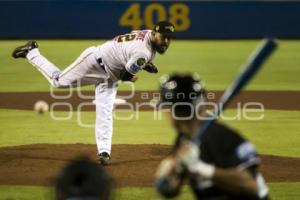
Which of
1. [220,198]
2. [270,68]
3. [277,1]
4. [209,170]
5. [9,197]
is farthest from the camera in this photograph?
[277,1]

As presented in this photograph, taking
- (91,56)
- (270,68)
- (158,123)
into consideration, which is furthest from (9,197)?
(270,68)

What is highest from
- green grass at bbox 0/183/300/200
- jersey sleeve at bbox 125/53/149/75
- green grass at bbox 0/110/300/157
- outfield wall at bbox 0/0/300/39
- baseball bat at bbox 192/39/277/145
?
outfield wall at bbox 0/0/300/39

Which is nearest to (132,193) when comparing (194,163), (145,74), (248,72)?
(248,72)

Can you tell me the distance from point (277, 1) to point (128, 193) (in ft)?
65.2

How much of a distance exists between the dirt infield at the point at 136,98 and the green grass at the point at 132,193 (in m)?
6.30

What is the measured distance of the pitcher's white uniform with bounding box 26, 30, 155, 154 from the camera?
9.88 metres

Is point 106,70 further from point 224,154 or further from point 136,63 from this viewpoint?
point 224,154

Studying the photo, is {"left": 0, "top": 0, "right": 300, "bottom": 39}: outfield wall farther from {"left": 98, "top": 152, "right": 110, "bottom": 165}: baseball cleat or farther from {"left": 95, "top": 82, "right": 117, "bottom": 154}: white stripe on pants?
{"left": 98, "top": 152, "right": 110, "bottom": 165}: baseball cleat

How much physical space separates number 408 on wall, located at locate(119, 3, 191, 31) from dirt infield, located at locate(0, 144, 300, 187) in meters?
16.0

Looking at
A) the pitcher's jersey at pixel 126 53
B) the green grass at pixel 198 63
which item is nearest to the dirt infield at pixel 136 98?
the green grass at pixel 198 63

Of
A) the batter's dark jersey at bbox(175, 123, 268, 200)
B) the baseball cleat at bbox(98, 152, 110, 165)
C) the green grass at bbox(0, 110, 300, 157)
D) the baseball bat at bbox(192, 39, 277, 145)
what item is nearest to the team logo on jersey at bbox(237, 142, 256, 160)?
the batter's dark jersey at bbox(175, 123, 268, 200)

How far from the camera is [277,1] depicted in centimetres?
2719

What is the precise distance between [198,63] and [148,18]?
566 centimetres

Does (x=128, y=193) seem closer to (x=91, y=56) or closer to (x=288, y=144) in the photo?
(x=91, y=56)
